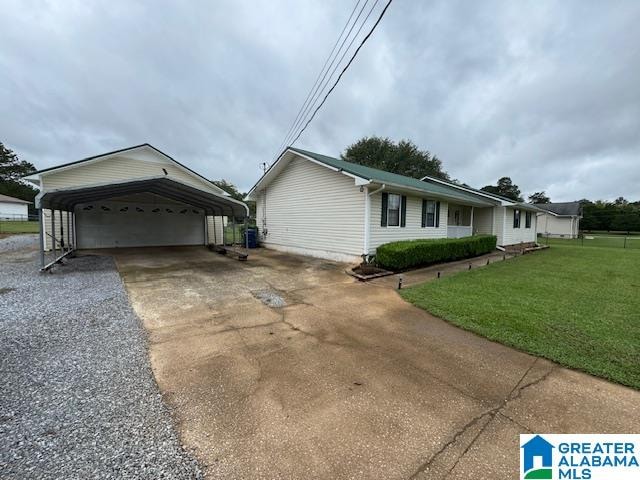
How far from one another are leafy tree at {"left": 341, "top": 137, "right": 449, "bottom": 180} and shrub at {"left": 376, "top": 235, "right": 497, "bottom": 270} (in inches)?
1030

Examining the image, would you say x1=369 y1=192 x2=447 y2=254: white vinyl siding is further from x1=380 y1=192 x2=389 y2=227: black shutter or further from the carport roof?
the carport roof

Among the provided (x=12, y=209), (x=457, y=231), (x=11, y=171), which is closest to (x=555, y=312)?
(x=457, y=231)

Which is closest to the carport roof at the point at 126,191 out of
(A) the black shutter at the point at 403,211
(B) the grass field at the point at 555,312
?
(A) the black shutter at the point at 403,211

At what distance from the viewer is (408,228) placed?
11.3m

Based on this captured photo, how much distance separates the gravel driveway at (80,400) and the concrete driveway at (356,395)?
20 centimetres

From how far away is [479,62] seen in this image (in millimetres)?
9867

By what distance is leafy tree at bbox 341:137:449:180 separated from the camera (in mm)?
36125

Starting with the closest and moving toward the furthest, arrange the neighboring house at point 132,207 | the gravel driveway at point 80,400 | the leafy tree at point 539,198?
the gravel driveway at point 80,400 < the neighboring house at point 132,207 < the leafy tree at point 539,198

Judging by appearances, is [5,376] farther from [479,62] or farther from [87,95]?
[87,95]

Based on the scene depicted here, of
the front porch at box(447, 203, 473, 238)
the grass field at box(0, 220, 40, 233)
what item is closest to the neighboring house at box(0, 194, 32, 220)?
the grass field at box(0, 220, 40, 233)

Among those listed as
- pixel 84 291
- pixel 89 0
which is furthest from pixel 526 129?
pixel 84 291

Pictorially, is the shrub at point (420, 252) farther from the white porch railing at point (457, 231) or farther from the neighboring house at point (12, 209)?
the neighboring house at point (12, 209)

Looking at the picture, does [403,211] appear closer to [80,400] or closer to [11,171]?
[80,400]

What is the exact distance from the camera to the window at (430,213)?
1205cm
